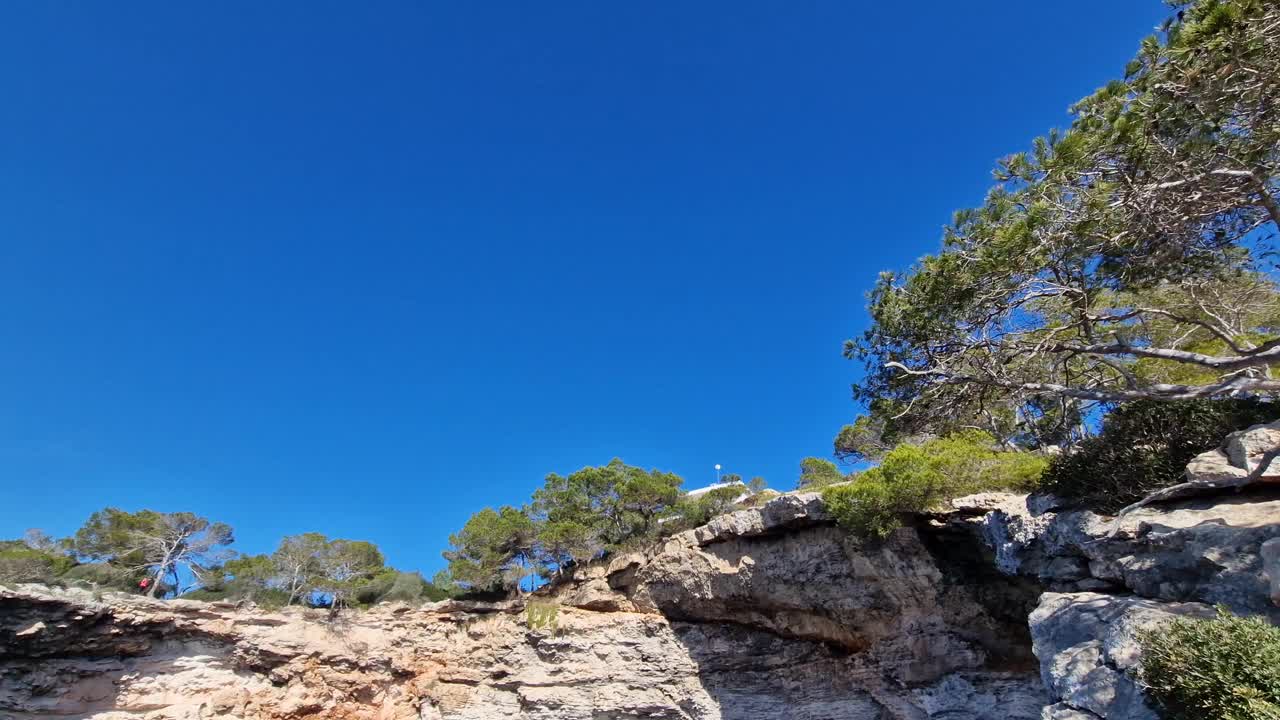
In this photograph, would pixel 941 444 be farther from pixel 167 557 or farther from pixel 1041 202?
pixel 167 557

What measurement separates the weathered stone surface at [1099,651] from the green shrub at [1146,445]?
249 centimetres

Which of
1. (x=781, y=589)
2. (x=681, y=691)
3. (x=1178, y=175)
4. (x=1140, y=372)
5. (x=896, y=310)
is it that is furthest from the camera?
(x=681, y=691)

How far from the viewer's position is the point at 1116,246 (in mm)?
8852

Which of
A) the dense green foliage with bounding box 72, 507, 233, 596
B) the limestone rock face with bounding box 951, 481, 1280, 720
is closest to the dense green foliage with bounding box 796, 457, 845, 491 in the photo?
the limestone rock face with bounding box 951, 481, 1280, 720

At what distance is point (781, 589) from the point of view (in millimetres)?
19156

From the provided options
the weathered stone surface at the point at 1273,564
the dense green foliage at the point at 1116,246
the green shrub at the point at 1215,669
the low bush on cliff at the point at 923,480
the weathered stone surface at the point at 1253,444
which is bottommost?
the green shrub at the point at 1215,669

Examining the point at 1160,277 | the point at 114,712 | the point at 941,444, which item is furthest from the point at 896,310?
the point at 114,712

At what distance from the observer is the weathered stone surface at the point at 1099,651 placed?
22.8ft

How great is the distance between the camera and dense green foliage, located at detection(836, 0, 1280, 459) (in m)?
7.47

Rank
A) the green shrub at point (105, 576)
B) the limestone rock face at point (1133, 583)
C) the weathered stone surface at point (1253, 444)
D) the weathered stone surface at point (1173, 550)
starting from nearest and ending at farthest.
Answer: the limestone rock face at point (1133, 583) < the weathered stone surface at point (1173, 550) < the weathered stone surface at point (1253, 444) < the green shrub at point (105, 576)

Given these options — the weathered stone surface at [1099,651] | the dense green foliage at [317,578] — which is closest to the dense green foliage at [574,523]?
the dense green foliage at [317,578]

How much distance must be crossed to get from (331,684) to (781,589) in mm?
17677

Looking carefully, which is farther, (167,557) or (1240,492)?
(167,557)

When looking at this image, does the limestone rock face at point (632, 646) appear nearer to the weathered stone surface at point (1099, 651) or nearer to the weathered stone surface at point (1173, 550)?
the weathered stone surface at point (1173, 550)
